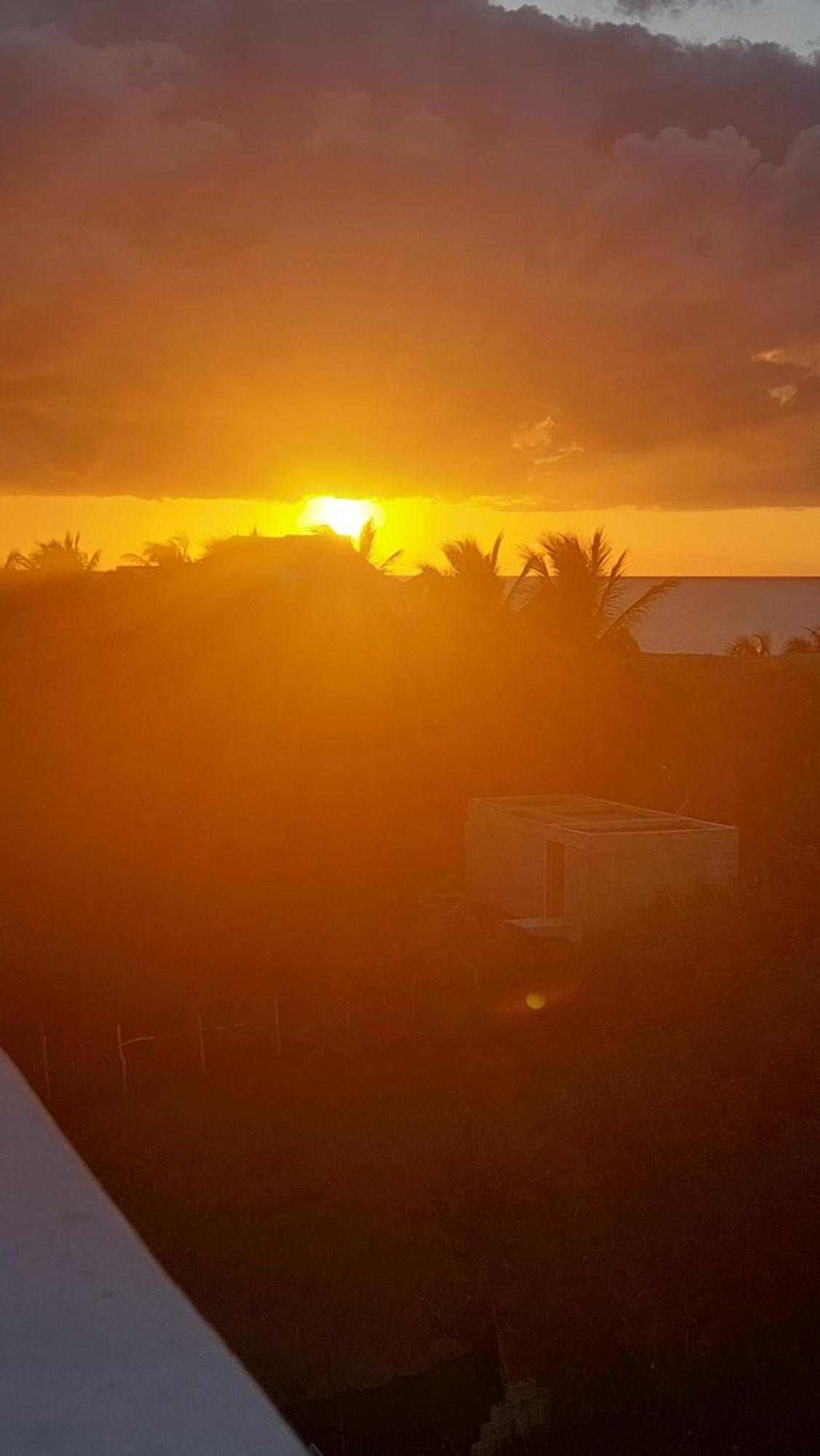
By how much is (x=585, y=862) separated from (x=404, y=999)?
4.30 meters

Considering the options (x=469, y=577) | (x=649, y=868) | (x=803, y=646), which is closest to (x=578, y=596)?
(x=469, y=577)

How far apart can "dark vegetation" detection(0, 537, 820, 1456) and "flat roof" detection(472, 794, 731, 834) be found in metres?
2.05

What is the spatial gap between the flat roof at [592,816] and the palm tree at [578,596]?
6.54 m

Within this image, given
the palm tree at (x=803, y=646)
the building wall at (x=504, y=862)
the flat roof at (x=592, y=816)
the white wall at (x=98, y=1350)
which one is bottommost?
the building wall at (x=504, y=862)

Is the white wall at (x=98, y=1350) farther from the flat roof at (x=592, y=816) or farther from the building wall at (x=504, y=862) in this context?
the building wall at (x=504, y=862)

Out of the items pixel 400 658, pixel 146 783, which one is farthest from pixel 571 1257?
pixel 400 658

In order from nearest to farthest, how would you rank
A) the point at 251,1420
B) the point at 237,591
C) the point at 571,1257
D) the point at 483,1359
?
1. the point at 251,1420
2. the point at 483,1359
3. the point at 571,1257
4. the point at 237,591

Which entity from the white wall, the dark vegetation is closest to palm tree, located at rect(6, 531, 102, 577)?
the dark vegetation

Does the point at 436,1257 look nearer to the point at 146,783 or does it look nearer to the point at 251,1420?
the point at 146,783

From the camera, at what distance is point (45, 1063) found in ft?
69.5

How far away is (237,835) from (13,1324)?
78.7 feet

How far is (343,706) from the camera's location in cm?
2967

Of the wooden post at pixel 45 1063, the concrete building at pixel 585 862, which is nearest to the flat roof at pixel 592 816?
the concrete building at pixel 585 862

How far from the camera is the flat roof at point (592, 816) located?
23969 millimetres
